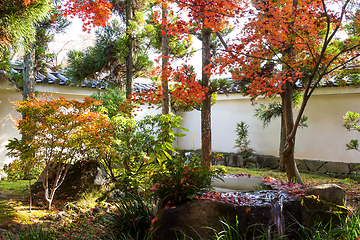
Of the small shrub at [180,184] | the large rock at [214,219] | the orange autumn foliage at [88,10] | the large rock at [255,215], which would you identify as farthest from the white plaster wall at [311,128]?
the large rock at [214,219]

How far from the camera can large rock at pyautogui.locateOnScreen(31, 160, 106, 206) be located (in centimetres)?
451

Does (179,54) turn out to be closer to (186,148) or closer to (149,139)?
(149,139)

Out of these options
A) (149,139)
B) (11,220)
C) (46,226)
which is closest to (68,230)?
(46,226)

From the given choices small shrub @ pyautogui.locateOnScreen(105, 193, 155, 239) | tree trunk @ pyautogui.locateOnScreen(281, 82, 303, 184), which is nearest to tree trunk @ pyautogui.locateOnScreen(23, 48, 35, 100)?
small shrub @ pyautogui.locateOnScreen(105, 193, 155, 239)

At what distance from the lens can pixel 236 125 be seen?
33.0ft

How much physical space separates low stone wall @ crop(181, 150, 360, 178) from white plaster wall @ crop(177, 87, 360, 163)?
0.69 ft

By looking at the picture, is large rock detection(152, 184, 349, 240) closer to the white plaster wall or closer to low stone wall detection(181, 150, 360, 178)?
low stone wall detection(181, 150, 360, 178)

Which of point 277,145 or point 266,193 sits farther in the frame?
point 277,145

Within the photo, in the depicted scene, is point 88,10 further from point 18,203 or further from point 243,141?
point 243,141

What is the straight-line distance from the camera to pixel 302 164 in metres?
8.30

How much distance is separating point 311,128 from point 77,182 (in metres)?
7.26

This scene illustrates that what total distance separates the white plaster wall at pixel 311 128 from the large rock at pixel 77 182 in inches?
168

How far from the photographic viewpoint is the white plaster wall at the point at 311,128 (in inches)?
303

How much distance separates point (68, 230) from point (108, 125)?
1.71 metres
